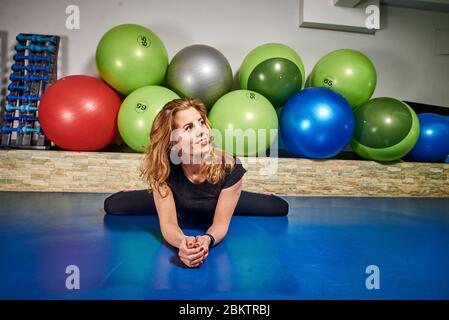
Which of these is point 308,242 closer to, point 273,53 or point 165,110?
point 165,110

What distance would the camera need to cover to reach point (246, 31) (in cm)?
299

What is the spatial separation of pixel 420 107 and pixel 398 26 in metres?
0.92

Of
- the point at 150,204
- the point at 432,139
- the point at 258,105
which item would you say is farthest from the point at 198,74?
the point at 432,139

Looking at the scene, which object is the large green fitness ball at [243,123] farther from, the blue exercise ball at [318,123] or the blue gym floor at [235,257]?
the blue gym floor at [235,257]

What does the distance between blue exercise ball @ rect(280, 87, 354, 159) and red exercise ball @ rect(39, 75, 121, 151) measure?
1337mm

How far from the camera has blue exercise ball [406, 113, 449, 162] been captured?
248 centimetres

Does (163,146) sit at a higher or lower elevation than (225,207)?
higher

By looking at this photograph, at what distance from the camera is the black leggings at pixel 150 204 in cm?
154

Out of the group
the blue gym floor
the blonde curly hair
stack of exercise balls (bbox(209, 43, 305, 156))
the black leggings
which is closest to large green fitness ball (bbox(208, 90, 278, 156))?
stack of exercise balls (bbox(209, 43, 305, 156))

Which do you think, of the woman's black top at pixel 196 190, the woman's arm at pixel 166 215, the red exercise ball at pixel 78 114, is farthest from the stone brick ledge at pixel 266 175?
the woman's arm at pixel 166 215

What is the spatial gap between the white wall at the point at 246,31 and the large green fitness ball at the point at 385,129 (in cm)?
102

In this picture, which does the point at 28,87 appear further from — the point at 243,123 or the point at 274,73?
the point at 274,73

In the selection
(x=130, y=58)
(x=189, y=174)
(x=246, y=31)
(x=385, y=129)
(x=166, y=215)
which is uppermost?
(x=246, y=31)

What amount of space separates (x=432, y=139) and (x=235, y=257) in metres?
2.29
